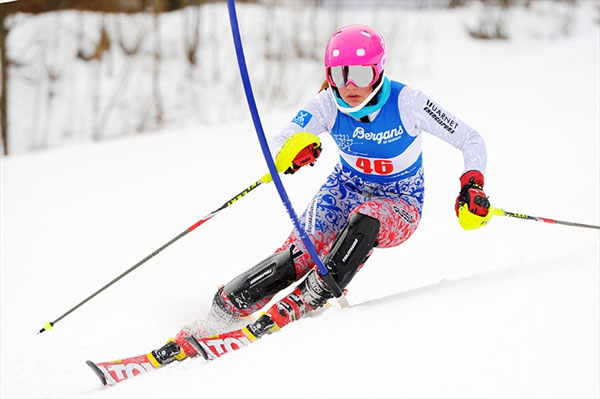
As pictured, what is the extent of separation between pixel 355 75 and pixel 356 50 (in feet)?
0.29

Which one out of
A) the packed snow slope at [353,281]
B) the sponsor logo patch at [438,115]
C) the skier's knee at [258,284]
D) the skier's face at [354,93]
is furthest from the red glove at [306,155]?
the packed snow slope at [353,281]

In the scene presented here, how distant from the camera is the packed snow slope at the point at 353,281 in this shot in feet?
5.16

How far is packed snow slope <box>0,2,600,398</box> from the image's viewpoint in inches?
62.0

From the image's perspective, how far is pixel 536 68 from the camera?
832 cm

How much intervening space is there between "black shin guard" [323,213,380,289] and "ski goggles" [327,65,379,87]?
50cm

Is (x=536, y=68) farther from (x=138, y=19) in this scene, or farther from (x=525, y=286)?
(x=525, y=286)

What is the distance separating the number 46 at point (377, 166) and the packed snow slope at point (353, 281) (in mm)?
488

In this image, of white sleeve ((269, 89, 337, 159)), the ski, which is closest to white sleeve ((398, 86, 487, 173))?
white sleeve ((269, 89, 337, 159))

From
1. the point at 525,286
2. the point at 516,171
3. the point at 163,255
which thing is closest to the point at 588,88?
the point at 516,171

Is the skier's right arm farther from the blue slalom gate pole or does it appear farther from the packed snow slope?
the packed snow slope

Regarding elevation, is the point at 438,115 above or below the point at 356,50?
below

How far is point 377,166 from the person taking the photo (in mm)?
2535

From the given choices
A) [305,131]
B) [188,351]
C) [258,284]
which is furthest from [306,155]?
[188,351]

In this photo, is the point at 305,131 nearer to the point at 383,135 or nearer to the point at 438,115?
the point at 383,135
